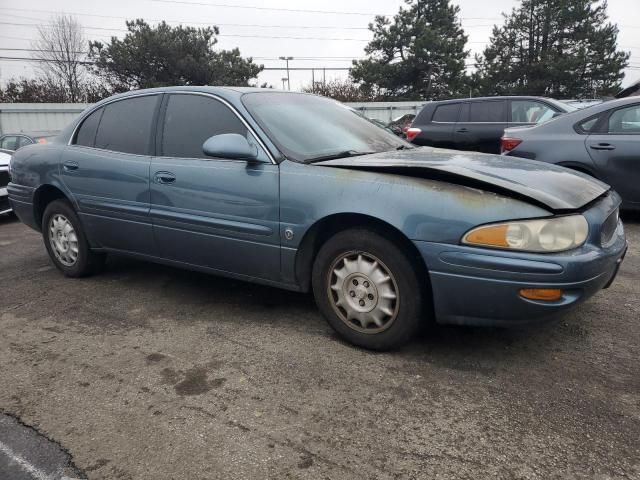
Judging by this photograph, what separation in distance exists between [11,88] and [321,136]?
118 feet

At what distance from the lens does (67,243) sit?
14.8ft

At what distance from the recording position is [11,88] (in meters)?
32.7

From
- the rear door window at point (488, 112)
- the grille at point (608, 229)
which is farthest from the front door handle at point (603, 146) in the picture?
the grille at point (608, 229)

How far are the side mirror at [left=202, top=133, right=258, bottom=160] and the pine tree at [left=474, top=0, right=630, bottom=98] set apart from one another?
127 ft

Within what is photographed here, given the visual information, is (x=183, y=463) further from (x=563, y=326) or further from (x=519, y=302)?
(x=563, y=326)

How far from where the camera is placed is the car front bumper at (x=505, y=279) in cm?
251

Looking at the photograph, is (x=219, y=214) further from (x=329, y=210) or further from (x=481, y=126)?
(x=481, y=126)

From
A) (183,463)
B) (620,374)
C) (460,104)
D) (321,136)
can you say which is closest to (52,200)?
(321,136)

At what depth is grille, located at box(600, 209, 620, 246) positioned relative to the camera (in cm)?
278

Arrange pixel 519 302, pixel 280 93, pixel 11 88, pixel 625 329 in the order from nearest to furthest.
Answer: pixel 519 302
pixel 625 329
pixel 280 93
pixel 11 88

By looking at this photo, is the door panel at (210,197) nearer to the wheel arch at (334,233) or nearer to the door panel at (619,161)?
the wheel arch at (334,233)

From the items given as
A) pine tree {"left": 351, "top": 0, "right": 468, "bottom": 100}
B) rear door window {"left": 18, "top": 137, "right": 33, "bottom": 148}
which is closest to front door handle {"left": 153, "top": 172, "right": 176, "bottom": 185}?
rear door window {"left": 18, "top": 137, "right": 33, "bottom": 148}

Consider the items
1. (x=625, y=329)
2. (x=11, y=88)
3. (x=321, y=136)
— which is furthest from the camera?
(x=11, y=88)

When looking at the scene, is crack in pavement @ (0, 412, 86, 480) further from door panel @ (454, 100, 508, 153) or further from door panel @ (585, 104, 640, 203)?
door panel @ (454, 100, 508, 153)
